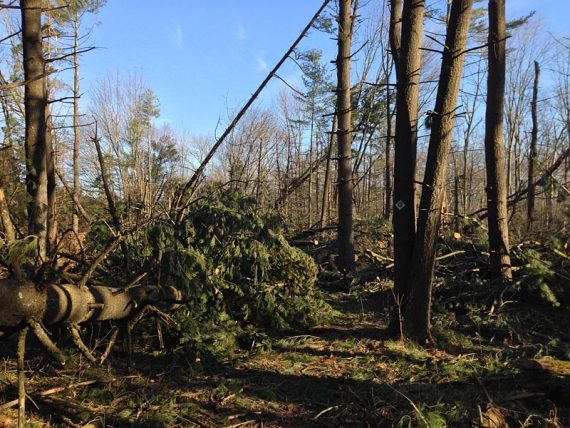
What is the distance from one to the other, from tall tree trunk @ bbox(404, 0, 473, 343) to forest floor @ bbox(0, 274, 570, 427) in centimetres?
74

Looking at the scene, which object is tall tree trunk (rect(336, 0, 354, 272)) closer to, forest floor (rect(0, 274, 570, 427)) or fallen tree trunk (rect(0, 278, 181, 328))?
forest floor (rect(0, 274, 570, 427))

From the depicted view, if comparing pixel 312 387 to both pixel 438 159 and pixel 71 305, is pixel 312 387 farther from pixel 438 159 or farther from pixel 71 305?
pixel 438 159

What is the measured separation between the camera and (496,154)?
7.70 m

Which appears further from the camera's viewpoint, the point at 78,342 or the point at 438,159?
the point at 438,159

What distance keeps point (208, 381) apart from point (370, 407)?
154cm

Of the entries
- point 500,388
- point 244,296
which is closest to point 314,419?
point 500,388

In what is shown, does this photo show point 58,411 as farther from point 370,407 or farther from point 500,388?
point 500,388

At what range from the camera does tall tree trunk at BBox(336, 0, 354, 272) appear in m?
9.65

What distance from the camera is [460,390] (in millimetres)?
4336

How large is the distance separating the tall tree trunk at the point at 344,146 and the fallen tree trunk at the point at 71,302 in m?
5.01

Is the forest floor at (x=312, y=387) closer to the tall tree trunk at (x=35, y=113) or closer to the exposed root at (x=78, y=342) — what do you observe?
the exposed root at (x=78, y=342)

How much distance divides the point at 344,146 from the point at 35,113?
19.2 feet

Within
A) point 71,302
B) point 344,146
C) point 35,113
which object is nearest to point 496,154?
point 344,146

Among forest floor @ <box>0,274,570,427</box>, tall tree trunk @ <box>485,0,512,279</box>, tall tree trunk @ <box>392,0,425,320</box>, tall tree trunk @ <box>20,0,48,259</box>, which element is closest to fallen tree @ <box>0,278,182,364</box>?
forest floor @ <box>0,274,570,427</box>
